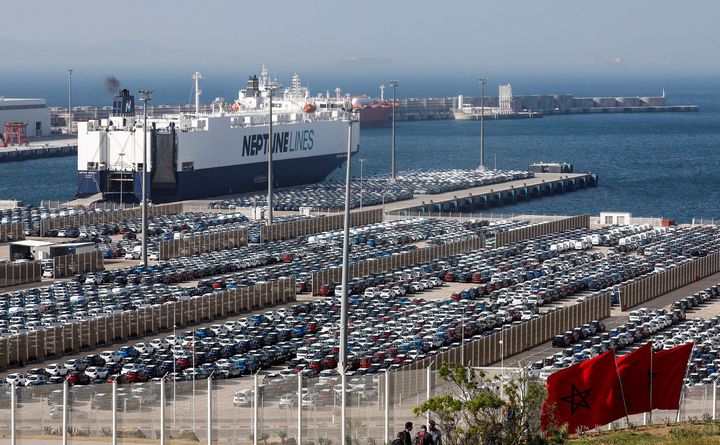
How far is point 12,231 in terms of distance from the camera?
67.0 m

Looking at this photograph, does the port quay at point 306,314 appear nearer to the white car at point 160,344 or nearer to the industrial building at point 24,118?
the white car at point 160,344

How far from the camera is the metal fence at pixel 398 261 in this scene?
5203cm

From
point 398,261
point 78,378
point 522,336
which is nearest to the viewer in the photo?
point 78,378

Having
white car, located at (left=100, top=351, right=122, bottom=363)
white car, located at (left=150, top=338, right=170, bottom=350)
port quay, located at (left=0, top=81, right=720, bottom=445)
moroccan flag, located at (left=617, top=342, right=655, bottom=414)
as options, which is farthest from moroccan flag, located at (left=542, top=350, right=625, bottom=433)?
white car, located at (left=150, top=338, right=170, bottom=350)

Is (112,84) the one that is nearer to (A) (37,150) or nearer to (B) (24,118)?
(A) (37,150)

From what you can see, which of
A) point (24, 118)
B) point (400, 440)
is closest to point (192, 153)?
point (24, 118)

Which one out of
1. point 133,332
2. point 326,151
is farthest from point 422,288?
point 326,151

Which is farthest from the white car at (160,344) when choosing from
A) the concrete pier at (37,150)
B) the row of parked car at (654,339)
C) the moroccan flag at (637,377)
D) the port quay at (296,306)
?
the concrete pier at (37,150)

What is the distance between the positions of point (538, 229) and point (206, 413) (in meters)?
50.6

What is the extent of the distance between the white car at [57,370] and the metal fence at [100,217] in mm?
33489

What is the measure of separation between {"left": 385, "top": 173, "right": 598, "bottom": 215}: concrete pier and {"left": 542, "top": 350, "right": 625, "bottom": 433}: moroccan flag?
59.7m

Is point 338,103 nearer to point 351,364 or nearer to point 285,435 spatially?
point 351,364

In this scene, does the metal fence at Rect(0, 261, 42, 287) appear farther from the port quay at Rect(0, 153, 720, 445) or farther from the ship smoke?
the ship smoke

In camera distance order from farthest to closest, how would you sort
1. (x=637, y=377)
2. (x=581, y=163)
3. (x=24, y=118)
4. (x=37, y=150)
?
(x=24, y=118)
(x=581, y=163)
(x=37, y=150)
(x=637, y=377)
